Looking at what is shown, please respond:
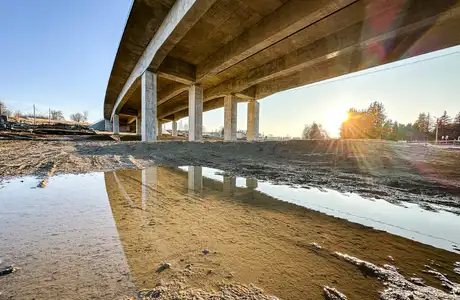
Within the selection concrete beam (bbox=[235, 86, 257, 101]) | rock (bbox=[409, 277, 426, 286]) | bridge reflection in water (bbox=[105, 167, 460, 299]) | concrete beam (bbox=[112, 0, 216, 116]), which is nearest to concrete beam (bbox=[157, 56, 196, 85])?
concrete beam (bbox=[112, 0, 216, 116])

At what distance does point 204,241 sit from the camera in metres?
1.69

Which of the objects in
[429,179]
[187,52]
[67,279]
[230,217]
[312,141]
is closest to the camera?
[67,279]

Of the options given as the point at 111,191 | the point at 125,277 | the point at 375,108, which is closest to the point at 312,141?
the point at 111,191

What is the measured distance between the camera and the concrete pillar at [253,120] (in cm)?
1898

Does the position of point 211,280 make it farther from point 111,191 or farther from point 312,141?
point 312,141

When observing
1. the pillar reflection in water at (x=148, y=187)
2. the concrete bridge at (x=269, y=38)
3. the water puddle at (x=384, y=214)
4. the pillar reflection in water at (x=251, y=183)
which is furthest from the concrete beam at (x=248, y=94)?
the water puddle at (x=384, y=214)

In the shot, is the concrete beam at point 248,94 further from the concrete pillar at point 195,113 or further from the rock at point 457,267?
the rock at point 457,267

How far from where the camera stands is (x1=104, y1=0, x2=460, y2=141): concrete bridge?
662cm

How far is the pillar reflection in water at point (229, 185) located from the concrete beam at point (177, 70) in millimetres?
11079

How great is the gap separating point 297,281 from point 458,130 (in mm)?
80633

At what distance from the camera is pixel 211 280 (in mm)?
1189

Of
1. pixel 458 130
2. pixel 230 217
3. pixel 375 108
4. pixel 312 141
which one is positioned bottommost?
pixel 230 217

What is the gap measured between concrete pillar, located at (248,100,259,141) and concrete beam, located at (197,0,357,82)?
8302 mm

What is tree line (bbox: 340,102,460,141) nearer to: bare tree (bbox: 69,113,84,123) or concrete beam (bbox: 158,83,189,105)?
concrete beam (bbox: 158,83,189,105)
